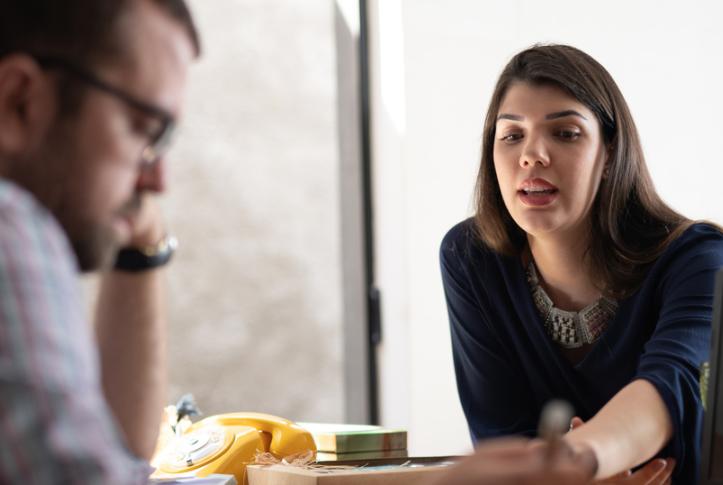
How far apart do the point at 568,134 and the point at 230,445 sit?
0.81 m

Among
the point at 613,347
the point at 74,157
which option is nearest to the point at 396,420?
the point at 613,347

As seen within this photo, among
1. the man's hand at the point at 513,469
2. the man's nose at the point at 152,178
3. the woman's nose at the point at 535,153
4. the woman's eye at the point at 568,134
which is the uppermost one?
the woman's eye at the point at 568,134

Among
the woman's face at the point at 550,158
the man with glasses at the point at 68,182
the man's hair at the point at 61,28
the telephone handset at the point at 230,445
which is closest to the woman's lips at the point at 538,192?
the woman's face at the point at 550,158

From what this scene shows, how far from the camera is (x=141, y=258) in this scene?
38.8 inches

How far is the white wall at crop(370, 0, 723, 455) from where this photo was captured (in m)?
2.85

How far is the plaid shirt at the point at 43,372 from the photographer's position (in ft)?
1.70

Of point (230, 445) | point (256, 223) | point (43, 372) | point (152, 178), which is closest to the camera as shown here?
point (43, 372)

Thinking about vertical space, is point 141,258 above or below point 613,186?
below

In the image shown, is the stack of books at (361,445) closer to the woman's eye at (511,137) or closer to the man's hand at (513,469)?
the woman's eye at (511,137)

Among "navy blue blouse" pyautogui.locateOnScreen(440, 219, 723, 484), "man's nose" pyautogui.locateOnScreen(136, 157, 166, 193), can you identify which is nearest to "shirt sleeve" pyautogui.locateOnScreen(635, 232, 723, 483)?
"navy blue blouse" pyautogui.locateOnScreen(440, 219, 723, 484)

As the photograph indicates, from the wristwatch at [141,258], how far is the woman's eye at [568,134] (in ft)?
3.08

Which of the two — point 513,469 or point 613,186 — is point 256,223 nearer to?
point 613,186

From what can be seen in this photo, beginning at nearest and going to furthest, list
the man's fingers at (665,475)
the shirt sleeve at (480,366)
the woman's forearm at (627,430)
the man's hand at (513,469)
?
the man's hand at (513,469)
the woman's forearm at (627,430)
the man's fingers at (665,475)
the shirt sleeve at (480,366)

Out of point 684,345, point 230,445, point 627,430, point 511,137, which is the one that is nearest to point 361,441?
point 230,445
